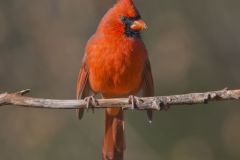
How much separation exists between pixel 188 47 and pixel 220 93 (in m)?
4.32

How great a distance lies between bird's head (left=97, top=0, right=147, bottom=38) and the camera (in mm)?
5977

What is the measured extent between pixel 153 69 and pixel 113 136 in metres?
2.61

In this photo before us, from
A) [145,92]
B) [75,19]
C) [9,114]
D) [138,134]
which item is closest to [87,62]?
[145,92]

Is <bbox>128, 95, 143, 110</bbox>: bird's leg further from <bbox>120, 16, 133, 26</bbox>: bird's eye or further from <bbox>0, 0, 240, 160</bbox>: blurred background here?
<bbox>0, 0, 240, 160</bbox>: blurred background

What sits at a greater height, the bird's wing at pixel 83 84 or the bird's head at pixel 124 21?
the bird's head at pixel 124 21

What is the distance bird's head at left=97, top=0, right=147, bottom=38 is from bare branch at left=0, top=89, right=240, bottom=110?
749 millimetres

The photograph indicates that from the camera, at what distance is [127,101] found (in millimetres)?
5363

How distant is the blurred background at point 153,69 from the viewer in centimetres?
840

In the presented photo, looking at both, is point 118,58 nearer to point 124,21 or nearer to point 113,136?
point 124,21

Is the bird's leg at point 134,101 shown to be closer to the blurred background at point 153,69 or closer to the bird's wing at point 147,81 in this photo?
the bird's wing at point 147,81

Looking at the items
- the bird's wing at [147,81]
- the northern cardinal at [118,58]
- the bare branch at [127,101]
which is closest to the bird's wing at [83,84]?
the northern cardinal at [118,58]

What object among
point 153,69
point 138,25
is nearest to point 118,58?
point 138,25

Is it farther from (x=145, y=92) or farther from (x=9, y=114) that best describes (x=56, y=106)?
(x=9, y=114)

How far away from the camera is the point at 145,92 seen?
625 centimetres
